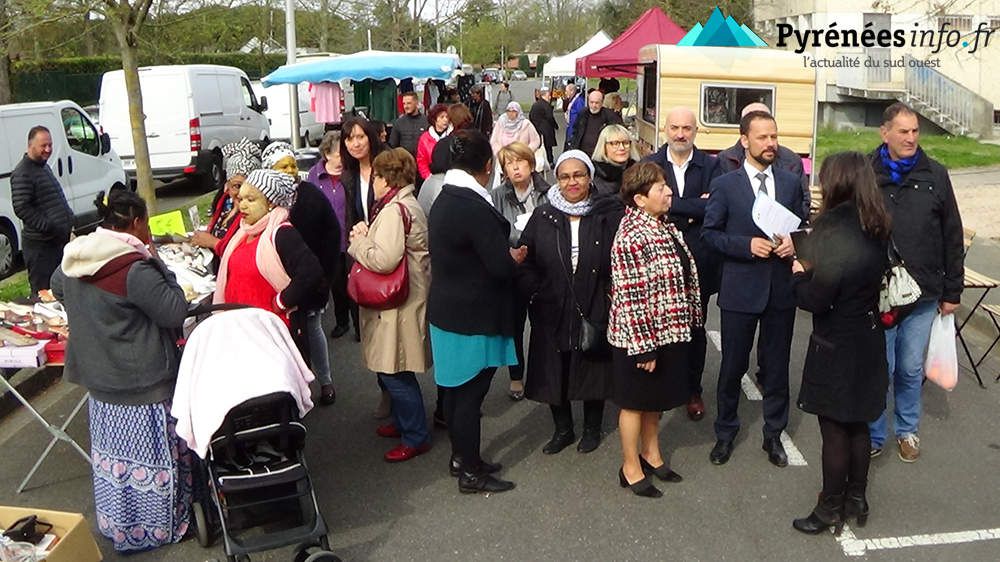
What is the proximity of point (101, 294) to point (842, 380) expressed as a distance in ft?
10.8

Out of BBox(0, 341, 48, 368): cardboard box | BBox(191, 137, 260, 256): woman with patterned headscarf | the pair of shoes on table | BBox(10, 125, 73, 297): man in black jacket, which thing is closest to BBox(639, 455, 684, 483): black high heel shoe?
the pair of shoes on table

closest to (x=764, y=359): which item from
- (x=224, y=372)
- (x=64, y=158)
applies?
(x=224, y=372)

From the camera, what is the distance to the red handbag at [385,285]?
4.82 meters

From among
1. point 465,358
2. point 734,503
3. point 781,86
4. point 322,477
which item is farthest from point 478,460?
point 781,86

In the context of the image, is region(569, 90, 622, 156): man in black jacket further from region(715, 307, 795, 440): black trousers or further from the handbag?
the handbag

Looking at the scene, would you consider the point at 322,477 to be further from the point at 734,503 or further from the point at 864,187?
the point at 864,187

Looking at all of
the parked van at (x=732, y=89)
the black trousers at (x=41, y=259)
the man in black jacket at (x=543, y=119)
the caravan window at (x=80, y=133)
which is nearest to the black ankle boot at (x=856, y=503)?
the black trousers at (x=41, y=259)

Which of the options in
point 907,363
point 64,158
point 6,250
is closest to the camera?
point 907,363

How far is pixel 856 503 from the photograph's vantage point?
14.1ft

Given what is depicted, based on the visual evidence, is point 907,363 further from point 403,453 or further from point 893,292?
point 403,453

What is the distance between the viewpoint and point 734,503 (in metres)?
4.61

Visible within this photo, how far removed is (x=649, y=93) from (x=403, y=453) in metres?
9.07

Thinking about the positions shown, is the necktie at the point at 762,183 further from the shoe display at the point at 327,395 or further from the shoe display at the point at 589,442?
the shoe display at the point at 327,395

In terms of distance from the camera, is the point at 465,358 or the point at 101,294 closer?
the point at 101,294
